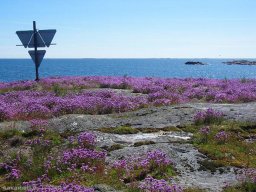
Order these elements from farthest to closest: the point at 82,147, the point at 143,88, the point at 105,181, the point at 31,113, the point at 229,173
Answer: the point at 143,88 < the point at 31,113 < the point at 82,147 < the point at 229,173 < the point at 105,181

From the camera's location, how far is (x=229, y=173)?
30.2 feet

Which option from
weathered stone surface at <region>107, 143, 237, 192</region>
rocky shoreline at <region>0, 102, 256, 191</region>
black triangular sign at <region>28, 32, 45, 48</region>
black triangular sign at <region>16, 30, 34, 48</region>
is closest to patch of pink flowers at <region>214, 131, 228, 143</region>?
rocky shoreline at <region>0, 102, 256, 191</region>

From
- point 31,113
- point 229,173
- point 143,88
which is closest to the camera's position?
point 229,173

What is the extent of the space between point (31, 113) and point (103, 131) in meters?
4.71

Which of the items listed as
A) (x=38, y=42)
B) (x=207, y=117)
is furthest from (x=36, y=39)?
(x=207, y=117)

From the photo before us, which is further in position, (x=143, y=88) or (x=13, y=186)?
(x=143, y=88)

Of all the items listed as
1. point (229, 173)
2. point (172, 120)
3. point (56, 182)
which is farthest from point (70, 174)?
point (172, 120)

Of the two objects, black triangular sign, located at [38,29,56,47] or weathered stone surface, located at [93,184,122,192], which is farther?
black triangular sign, located at [38,29,56,47]

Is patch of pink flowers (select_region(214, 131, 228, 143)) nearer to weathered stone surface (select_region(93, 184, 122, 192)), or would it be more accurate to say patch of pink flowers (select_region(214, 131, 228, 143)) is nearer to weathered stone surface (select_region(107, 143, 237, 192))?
weathered stone surface (select_region(107, 143, 237, 192))

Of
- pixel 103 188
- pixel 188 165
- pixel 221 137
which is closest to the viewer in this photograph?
pixel 103 188

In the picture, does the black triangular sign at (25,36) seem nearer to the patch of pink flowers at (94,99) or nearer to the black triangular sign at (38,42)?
the black triangular sign at (38,42)

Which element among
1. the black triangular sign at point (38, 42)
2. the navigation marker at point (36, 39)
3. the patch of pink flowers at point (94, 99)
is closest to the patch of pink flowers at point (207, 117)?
the patch of pink flowers at point (94, 99)

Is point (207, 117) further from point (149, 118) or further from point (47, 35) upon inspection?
point (47, 35)

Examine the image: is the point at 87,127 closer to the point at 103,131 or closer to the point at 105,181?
the point at 103,131
